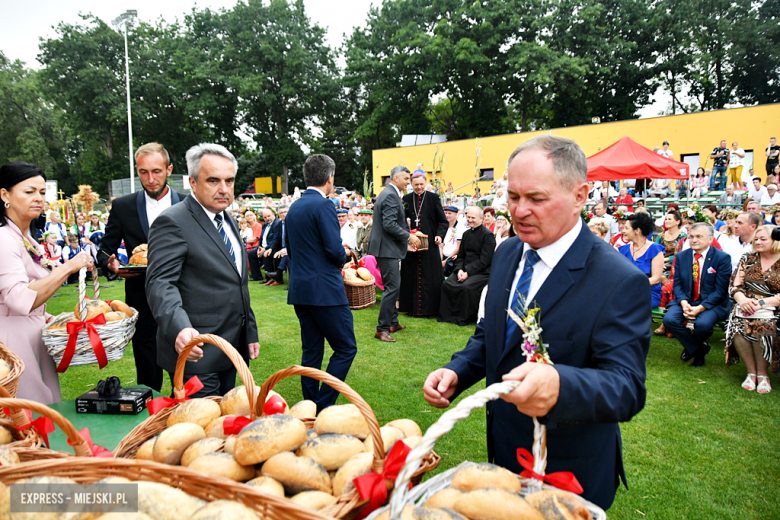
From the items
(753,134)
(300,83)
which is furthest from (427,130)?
(753,134)

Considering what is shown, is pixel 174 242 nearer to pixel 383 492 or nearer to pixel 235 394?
pixel 235 394

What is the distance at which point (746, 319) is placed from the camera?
17.1 feet

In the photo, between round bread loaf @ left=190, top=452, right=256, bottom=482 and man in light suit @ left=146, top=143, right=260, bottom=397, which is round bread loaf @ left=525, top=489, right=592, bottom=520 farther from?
man in light suit @ left=146, top=143, right=260, bottom=397

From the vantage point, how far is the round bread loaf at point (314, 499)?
1.31 m

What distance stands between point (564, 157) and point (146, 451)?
179 cm

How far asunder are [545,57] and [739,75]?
46.8 ft

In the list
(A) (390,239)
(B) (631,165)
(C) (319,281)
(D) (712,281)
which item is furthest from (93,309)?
(B) (631,165)

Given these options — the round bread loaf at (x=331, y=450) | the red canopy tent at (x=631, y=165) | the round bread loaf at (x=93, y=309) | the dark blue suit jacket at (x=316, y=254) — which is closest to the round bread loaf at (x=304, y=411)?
the round bread loaf at (x=331, y=450)

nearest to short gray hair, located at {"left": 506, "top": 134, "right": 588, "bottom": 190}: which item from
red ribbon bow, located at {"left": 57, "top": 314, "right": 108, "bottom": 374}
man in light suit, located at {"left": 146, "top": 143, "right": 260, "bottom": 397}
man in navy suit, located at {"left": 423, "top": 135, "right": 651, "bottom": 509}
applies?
man in navy suit, located at {"left": 423, "top": 135, "right": 651, "bottom": 509}

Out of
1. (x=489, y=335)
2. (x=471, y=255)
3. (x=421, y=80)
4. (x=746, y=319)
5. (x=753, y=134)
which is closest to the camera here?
(x=489, y=335)

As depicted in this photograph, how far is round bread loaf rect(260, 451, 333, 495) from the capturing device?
4.55 ft

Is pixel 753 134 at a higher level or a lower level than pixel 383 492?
higher

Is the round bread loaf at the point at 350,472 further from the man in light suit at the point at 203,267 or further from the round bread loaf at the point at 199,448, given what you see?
the man in light suit at the point at 203,267

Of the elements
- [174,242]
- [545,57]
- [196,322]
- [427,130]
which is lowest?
[196,322]
